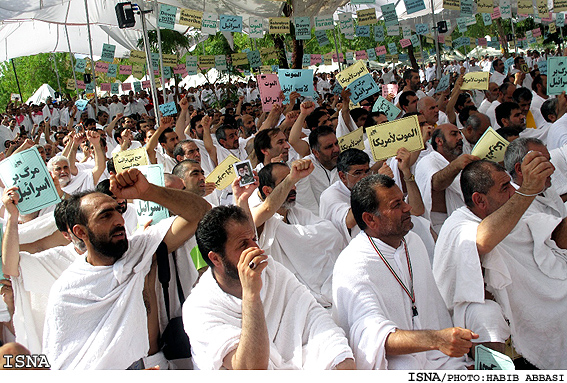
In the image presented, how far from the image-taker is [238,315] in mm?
2576

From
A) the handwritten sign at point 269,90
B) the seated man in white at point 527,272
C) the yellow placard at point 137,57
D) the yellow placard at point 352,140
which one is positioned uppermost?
the yellow placard at point 137,57

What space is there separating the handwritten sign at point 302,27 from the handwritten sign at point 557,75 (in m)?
6.43

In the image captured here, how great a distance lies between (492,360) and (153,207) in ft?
7.90

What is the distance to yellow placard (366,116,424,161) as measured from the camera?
4469 mm

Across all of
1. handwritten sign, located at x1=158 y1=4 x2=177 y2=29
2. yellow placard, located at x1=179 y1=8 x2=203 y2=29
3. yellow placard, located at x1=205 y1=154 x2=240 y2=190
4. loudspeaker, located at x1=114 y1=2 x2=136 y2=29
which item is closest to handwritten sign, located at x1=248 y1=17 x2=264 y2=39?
yellow placard, located at x1=179 y1=8 x2=203 y2=29

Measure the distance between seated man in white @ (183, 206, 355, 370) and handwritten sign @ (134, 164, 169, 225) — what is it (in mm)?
940

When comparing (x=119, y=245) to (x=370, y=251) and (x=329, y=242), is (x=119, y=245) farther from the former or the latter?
(x=329, y=242)

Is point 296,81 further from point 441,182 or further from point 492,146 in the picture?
point 492,146

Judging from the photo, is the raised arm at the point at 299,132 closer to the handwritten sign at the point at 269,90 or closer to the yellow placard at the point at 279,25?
the handwritten sign at the point at 269,90

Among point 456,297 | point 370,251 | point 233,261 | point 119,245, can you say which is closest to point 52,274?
point 119,245

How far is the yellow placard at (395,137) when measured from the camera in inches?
176

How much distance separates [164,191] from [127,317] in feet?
2.33

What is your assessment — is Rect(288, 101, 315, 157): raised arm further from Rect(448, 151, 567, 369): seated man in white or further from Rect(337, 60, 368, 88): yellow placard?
Rect(448, 151, 567, 369): seated man in white

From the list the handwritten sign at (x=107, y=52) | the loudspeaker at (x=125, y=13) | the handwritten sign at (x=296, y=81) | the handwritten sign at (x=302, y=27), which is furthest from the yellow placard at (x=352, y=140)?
the handwritten sign at (x=107, y=52)
